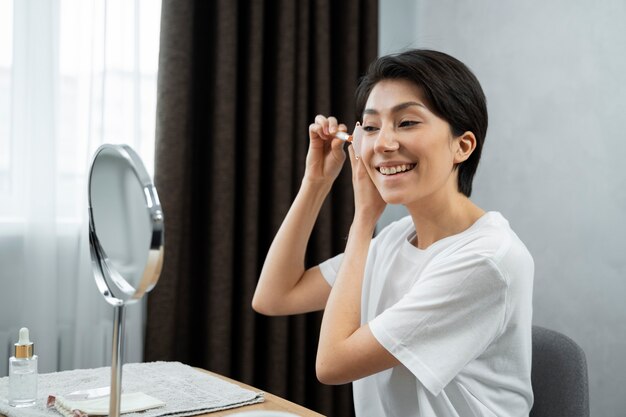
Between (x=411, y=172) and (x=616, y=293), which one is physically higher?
(x=411, y=172)

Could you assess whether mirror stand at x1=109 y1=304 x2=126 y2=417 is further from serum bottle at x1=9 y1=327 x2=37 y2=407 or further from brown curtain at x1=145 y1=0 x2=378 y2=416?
brown curtain at x1=145 y1=0 x2=378 y2=416

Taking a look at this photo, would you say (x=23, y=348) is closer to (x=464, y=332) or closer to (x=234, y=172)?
(x=464, y=332)

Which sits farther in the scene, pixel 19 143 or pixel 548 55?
pixel 548 55

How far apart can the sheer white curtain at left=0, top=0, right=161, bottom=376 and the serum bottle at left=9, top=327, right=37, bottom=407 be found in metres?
1.07

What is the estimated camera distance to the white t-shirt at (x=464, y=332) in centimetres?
121

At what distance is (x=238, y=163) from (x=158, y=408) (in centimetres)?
149

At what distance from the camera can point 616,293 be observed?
6.95ft

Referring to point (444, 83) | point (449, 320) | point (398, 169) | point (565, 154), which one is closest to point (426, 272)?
point (449, 320)

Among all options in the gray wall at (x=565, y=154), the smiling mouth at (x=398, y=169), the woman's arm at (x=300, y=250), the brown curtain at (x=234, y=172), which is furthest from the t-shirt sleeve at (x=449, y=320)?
the brown curtain at (x=234, y=172)

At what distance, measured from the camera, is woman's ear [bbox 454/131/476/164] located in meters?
1.44

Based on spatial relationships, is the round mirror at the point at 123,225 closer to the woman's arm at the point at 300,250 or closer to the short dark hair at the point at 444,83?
the short dark hair at the point at 444,83

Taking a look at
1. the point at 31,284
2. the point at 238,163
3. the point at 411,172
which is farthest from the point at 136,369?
the point at 238,163

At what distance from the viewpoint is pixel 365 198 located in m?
1.48

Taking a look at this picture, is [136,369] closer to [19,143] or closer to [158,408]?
[158,408]
